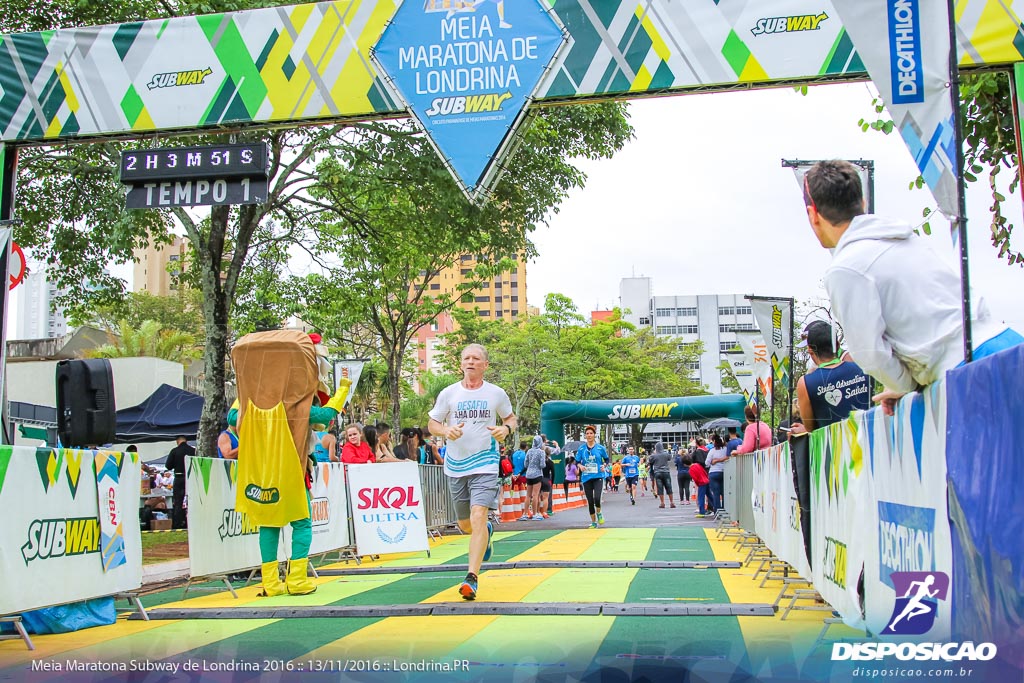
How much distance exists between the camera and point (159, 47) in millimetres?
8719

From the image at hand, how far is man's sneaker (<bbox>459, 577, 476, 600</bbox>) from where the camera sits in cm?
670

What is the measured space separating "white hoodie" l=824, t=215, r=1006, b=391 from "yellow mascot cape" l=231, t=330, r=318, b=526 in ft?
17.2

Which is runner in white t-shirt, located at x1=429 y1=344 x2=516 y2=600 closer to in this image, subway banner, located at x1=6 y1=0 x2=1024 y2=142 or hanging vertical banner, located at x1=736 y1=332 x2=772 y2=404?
subway banner, located at x1=6 y1=0 x2=1024 y2=142

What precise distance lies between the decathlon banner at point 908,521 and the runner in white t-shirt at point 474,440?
11.0 feet

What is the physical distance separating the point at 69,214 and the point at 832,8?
1081cm

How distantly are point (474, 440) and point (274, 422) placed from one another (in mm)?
1740

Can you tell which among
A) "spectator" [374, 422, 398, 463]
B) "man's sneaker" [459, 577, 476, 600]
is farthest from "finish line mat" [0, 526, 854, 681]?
"spectator" [374, 422, 398, 463]

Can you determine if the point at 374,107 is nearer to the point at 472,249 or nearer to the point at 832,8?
the point at 832,8

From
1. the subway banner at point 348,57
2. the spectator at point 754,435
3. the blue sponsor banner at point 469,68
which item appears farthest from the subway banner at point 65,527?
the spectator at point 754,435

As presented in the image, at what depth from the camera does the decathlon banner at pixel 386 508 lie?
39.1ft

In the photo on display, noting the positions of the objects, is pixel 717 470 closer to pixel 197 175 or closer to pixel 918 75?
pixel 197 175

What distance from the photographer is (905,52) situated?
17.9ft

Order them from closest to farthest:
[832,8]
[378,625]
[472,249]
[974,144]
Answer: [378,625] < [832,8] < [974,144] < [472,249]

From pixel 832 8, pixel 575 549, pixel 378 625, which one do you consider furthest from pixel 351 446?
pixel 832 8
